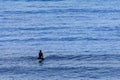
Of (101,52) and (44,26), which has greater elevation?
(44,26)

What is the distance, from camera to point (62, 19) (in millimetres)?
101625

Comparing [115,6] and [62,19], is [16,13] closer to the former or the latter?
[62,19]

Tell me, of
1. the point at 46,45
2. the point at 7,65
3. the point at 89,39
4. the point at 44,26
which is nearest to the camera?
the point at 7,65

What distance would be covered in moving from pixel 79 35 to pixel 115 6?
46.9 m

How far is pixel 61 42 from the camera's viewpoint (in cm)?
7444

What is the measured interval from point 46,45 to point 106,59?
11.8 metres

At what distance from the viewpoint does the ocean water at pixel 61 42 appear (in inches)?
2251

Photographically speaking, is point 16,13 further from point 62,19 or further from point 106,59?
point 106,59

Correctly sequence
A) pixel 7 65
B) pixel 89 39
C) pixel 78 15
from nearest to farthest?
pixel 7 65
pixel 89 39
pixel 78 15

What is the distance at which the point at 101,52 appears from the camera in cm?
6688

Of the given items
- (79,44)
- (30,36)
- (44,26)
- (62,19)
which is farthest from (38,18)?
(79,44)

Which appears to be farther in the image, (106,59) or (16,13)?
(16,13)

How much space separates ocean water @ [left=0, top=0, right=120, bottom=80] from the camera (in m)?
57.2

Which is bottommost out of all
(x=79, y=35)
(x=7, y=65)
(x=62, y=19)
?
(x=7, y=65)
